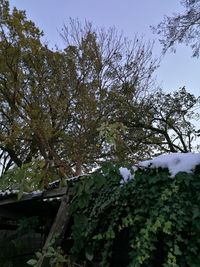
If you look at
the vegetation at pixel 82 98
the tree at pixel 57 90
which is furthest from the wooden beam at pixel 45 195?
the tree at pixel 57 90

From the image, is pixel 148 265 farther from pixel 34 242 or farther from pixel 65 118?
pixel 65 118

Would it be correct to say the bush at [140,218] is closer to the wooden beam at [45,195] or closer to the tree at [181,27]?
the wooden beam at [45,195]

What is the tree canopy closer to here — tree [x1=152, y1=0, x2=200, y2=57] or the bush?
tree [x1=152, y1=0, x2=200, y2=57]

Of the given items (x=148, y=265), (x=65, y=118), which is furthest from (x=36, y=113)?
(x=148, y=265)

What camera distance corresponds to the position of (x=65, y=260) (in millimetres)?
3346

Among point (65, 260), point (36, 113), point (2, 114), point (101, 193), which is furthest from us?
point (2, 114)

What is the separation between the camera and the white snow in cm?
308

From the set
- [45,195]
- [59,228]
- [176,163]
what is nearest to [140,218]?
[176,163]

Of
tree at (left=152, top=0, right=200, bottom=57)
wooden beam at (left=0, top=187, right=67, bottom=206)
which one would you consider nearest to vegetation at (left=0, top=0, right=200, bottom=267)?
tree at (left=152, top=0, right=200, bottom=57)

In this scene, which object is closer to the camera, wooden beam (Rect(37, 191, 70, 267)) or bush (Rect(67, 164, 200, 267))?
bush (Rect(67, 164, 200, 267))

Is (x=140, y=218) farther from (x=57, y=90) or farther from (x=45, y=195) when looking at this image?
(x=57, y=90)

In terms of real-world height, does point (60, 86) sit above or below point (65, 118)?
above

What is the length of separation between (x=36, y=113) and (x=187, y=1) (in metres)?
5.64

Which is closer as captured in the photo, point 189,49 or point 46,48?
point 189,49
